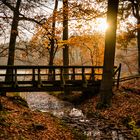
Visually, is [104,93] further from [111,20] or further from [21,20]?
[21,20]

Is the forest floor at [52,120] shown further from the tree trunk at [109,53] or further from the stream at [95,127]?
the tree trunk at [109,53]

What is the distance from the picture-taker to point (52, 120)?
11391 mm

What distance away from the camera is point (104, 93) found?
590 inches

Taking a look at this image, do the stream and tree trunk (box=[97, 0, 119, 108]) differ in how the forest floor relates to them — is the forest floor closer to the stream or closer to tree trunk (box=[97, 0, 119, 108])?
the stream

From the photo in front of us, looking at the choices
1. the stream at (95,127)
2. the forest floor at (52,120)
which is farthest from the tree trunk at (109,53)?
the stream at (95,127)

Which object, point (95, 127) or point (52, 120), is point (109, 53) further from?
point (52, 120)

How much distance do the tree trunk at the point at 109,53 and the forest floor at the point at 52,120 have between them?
23.8 inches

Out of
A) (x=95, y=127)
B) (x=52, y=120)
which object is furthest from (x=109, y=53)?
(x=52, y=120)

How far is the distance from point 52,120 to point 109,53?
5.21m

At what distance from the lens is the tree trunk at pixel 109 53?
14328 millimetres

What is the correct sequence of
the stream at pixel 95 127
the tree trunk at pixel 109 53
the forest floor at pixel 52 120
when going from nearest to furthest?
the forest floor at pixel 52 120
the stream at pixel 95 127
the tree trunk at pixel 109 53

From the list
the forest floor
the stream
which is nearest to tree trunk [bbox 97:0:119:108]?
the forest floor

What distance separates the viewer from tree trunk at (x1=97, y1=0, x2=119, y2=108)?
14328 mm

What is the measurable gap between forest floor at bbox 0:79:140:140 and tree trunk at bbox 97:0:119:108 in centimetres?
61
